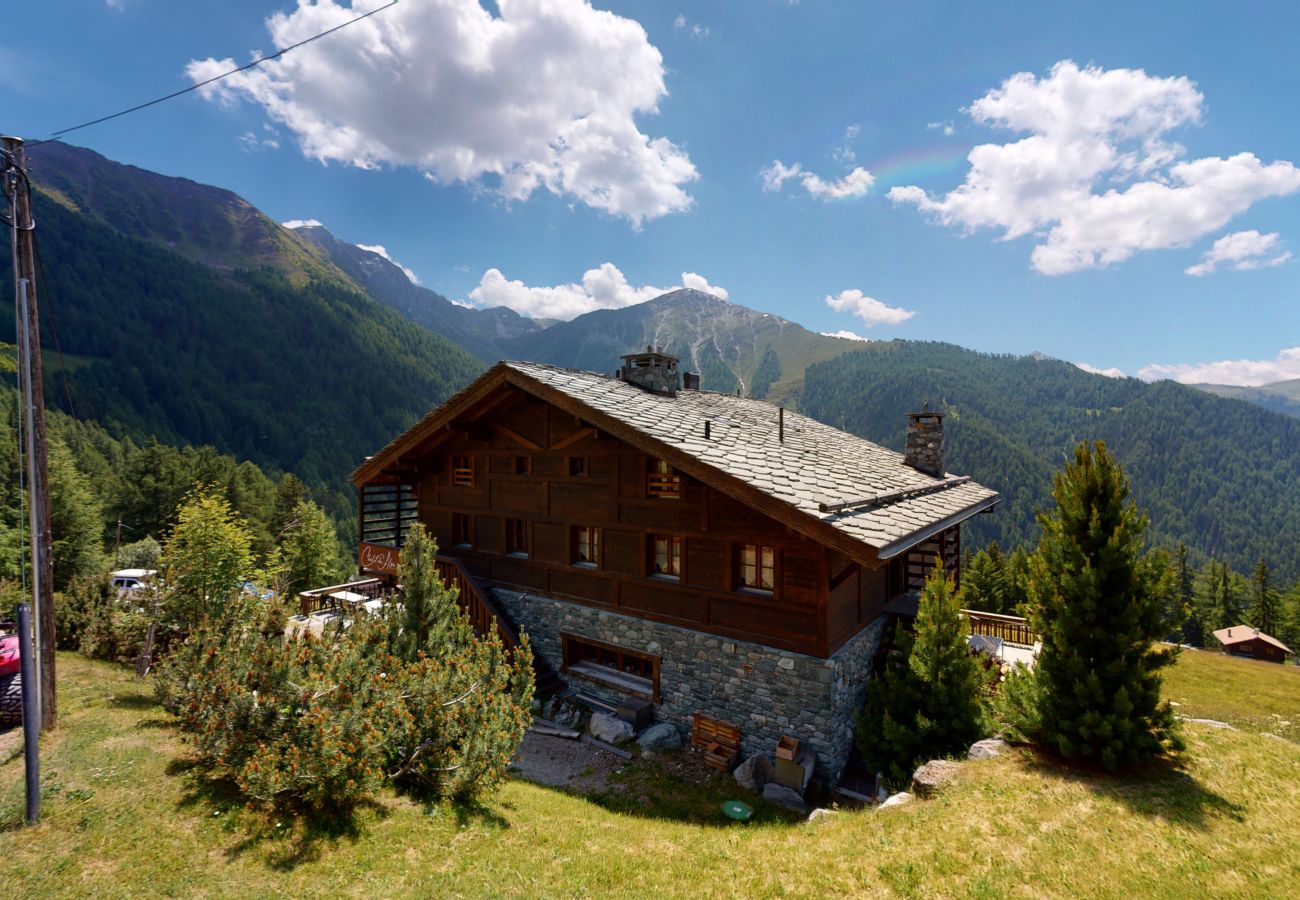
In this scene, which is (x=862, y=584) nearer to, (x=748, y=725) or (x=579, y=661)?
(x=748, y=725)

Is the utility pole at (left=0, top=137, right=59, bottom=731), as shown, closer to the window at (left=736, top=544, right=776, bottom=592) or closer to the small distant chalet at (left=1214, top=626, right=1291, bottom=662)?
the window at (left=736, top=544, right=776, bottom=592)

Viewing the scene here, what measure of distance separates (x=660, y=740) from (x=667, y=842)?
4.47 m

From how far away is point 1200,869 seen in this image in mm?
6105

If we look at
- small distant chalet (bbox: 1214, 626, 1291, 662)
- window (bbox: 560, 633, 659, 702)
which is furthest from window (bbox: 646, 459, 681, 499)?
small distant chalet (bbox: 1214, 626, 1291, 662)

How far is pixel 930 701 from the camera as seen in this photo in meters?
10.4

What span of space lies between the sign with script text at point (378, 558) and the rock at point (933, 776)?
49.2 ft

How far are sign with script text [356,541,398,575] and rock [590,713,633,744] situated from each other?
846cm

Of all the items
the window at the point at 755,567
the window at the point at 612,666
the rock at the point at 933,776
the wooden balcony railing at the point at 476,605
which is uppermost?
the window at the point at 755,567

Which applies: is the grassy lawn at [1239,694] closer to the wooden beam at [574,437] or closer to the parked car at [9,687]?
the wooden beam at [574,437]

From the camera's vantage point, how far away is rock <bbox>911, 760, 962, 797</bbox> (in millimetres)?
8484

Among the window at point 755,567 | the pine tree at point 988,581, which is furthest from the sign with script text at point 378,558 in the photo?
the pine tree at point 988,581

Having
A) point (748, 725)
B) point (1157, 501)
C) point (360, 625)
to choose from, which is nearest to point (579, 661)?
point (748, 725)

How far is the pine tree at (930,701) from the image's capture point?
10211mm

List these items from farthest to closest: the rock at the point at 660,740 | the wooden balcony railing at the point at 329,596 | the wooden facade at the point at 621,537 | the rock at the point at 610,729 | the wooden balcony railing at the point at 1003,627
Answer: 1. the wooden balcony railing at the point at 329,596
2. the wooden balcony railing at the point at 1003,627
3. the rock at the point at 610,729
4. the rock at the point at 660,740
5. the wooden facade at the point at 621,537
